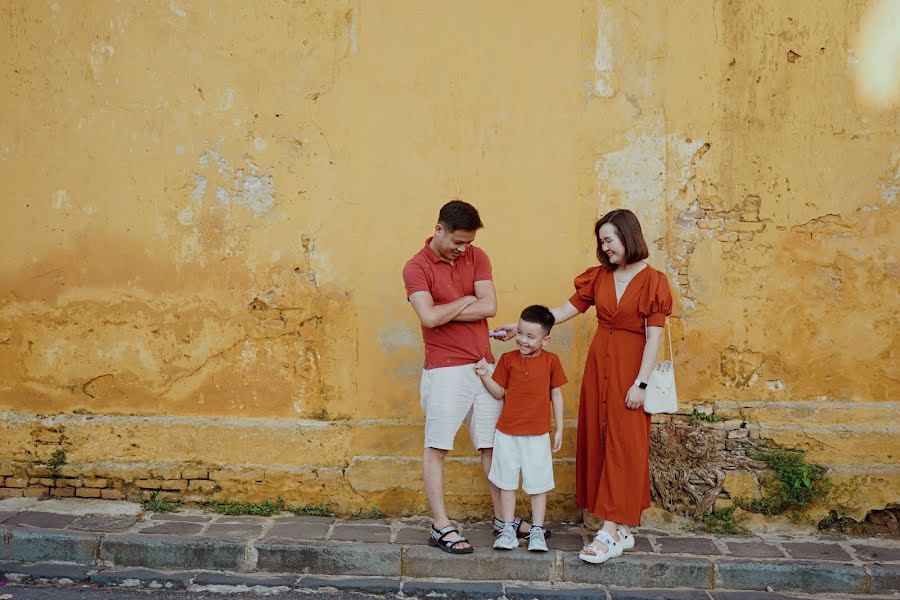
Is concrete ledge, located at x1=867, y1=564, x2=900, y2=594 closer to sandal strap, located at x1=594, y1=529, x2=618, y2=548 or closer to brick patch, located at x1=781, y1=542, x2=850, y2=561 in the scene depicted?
brick patch, located at x1=781, y1=542, x2=850, y2=561

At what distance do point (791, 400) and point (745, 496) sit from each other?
28.0 inches

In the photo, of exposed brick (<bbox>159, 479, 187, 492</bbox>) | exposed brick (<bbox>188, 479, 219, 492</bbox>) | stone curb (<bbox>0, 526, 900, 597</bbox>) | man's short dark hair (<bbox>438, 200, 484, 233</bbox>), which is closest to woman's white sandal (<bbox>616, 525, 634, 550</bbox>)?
stone curb (<bbox>0, 526, 900, 597</bbox>)

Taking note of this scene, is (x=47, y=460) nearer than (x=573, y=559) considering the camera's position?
No

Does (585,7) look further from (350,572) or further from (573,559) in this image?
(350,572)

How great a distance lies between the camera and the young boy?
17.0 feet

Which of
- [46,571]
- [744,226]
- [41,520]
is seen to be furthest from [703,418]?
[41,520]

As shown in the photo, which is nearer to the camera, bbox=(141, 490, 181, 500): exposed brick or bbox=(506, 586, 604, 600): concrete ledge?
bbox=(506, 586, 604, 600): concrete ledge

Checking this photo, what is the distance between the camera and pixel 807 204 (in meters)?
5.93

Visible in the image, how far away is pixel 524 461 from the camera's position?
520 centimetres

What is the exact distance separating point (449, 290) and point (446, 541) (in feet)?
4.72

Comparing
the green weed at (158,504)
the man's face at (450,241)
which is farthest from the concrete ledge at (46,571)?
the man's face at (450,241)

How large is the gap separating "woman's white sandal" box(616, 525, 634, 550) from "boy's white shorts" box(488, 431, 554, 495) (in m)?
0.54

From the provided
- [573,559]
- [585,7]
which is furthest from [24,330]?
[585,7]

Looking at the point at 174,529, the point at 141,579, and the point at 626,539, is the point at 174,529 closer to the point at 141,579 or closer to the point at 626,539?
the point at 141,579
